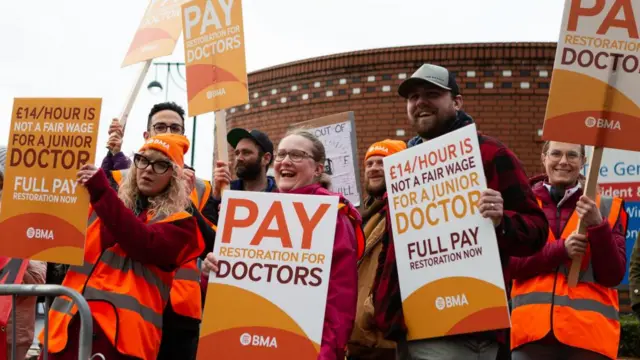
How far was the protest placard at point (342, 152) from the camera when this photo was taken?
19.8ft

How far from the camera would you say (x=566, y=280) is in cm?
392

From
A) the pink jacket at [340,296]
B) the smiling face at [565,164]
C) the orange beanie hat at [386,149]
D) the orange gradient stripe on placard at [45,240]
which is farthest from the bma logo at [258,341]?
the orange beanie hat at [386,149]

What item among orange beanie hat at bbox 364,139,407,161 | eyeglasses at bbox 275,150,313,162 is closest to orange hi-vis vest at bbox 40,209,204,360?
eyeglasses at bbox 275,150,313,162

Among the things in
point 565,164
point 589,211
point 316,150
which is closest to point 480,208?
point 589,211

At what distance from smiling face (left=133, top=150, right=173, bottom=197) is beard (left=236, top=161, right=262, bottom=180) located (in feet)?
5.15

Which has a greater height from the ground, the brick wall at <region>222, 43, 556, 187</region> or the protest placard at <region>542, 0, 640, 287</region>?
the brick wall at <region>222, 43, 556, 187</region>

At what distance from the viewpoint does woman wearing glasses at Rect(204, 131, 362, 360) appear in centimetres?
316

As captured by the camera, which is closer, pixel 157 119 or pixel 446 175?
pixel 446 175

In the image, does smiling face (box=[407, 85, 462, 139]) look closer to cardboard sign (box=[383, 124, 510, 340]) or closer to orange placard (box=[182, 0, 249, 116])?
cardboard sign (box=[383, 124, 510, 340])

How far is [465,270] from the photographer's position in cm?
316

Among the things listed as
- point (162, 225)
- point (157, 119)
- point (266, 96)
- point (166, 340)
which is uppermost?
point (266, 96)

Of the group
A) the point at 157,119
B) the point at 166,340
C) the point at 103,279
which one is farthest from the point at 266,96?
the point at 103,279

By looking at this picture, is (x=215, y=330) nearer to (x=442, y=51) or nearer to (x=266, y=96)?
(x=442, y=51)

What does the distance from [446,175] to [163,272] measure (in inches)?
58.6
